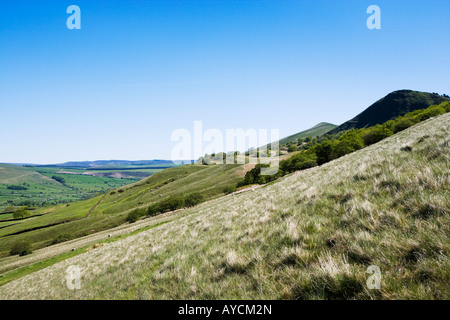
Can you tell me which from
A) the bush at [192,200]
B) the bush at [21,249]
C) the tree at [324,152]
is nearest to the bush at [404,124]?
the tree at [324,152]

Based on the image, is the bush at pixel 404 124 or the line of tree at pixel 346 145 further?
the bush at pixel 404 124

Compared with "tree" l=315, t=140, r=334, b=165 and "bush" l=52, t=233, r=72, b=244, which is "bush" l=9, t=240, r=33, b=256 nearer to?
"bush" l=52, t=233, r=72, b=244

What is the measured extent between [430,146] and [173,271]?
35.7 ft

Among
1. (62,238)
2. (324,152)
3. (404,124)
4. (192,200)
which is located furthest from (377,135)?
(62,238)

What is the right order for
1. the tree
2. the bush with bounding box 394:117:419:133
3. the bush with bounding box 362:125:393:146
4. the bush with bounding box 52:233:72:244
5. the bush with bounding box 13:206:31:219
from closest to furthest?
the bush with bounding box 362:125:393:146 < the bush with bounding box 394:117:419:133 < the tree < the bush with bounding box 52:233:72:244 < the bush with bounding box 13:206:31:219

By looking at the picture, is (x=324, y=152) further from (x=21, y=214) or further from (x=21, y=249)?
(x=21, y=214)

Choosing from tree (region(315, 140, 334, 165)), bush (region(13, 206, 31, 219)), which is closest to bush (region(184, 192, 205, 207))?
tree (region(315, 140, 334, 165))

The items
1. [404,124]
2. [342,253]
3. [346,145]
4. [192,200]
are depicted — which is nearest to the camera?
[342,253]

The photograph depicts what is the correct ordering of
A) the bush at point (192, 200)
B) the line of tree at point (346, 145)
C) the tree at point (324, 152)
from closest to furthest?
1. the line of tree at point (346, 145)
2. the tree at point (324, 152)
3. the bush at point (192, 200)

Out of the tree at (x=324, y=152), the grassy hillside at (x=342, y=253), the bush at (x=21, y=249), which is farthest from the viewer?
the tree at (x=324, y=152)

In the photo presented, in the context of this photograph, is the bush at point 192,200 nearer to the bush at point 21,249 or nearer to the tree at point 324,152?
the tree at point 324,152

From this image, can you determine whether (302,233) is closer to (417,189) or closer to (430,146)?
(417,189)
